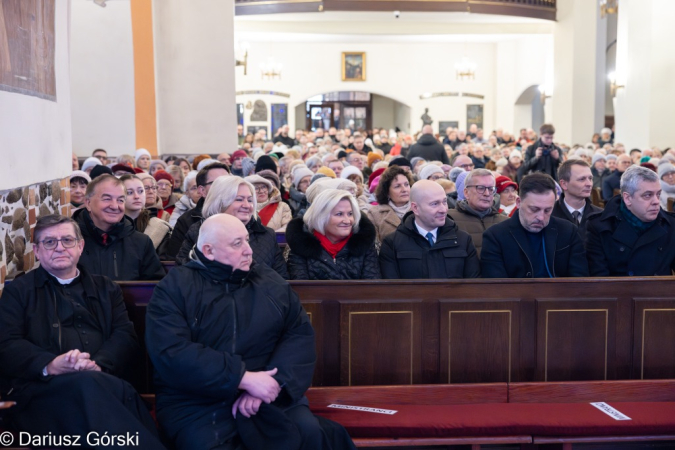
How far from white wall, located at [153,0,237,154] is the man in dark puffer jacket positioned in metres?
10.4

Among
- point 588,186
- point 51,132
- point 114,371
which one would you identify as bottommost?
point 114,371

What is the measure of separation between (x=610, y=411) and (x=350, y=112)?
29.9m

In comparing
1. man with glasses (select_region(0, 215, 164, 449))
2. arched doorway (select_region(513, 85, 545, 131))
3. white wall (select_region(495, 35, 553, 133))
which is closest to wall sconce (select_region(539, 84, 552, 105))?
white wall (select_region(495, 35, 553, 133))

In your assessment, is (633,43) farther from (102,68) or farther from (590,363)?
(590,363)

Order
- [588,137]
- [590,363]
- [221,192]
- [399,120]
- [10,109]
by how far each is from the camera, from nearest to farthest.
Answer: [10,109], [590,363], [221,192], [588,137], [399,120]

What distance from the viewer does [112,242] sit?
221 inches

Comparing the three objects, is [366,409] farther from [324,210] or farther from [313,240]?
[324,210]

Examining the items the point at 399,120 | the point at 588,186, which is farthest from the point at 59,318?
the point at 399,120

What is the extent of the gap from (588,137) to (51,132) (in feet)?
64.4

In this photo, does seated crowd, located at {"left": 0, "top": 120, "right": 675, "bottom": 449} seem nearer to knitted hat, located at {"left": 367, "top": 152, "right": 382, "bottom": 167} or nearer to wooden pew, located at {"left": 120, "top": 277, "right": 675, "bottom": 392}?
wooden pew, located at {"left": 120, "top": 277, "right": 675, "bottom": 392}

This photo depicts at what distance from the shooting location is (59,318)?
4438mm

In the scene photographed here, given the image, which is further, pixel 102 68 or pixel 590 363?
pixel 102 68

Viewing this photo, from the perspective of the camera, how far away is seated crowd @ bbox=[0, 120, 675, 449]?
4.12 meters

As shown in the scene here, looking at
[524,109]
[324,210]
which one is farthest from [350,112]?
[324,210]
